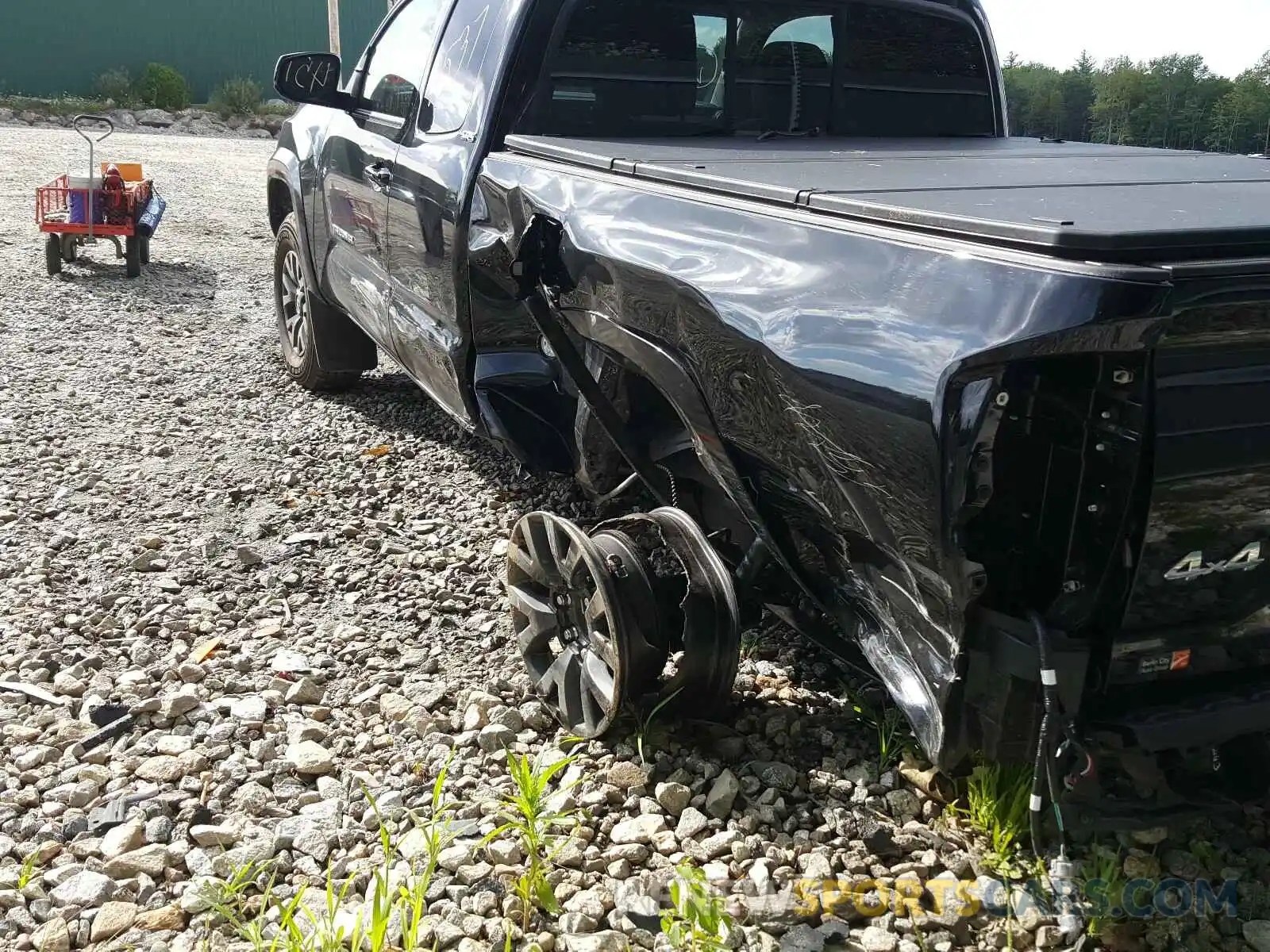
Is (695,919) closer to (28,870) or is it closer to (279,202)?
(28,870)

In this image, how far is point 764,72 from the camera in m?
4.12

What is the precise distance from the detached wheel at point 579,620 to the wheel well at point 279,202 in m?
3.40

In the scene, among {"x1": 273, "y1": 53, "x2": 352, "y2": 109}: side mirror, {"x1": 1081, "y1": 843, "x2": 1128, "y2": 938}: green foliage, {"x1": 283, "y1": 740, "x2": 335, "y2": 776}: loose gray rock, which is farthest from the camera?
{"x1": 273, "y1": 53, "x2": 352, "y2": 109}: side mirror

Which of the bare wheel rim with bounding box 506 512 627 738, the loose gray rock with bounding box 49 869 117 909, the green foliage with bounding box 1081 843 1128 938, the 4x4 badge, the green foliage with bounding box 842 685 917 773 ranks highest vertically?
the 4x4 badge

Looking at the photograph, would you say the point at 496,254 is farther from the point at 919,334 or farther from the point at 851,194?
the point at 919,334

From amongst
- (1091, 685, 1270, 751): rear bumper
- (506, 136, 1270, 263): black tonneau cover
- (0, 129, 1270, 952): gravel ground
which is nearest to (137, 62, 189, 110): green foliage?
(0, 129, 1270, 952): gravel ground

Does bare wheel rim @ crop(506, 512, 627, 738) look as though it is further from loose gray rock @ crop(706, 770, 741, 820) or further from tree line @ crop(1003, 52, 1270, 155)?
tree line @ crop(1003, 52, 1270, 155)

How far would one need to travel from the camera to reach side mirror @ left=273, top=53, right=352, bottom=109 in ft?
15.3

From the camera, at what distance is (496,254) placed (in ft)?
11.4

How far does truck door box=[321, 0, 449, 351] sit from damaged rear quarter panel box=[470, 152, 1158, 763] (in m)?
1.89

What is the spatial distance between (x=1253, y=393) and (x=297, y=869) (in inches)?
81.2

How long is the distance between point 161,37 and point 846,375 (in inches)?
1347

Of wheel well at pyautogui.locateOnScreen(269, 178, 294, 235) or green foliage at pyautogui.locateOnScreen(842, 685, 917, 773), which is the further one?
wheel well at pyautogui.locateOnScreen(269, 178, 294, 235)

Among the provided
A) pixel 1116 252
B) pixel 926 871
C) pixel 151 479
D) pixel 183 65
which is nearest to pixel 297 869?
pixel 926 871
